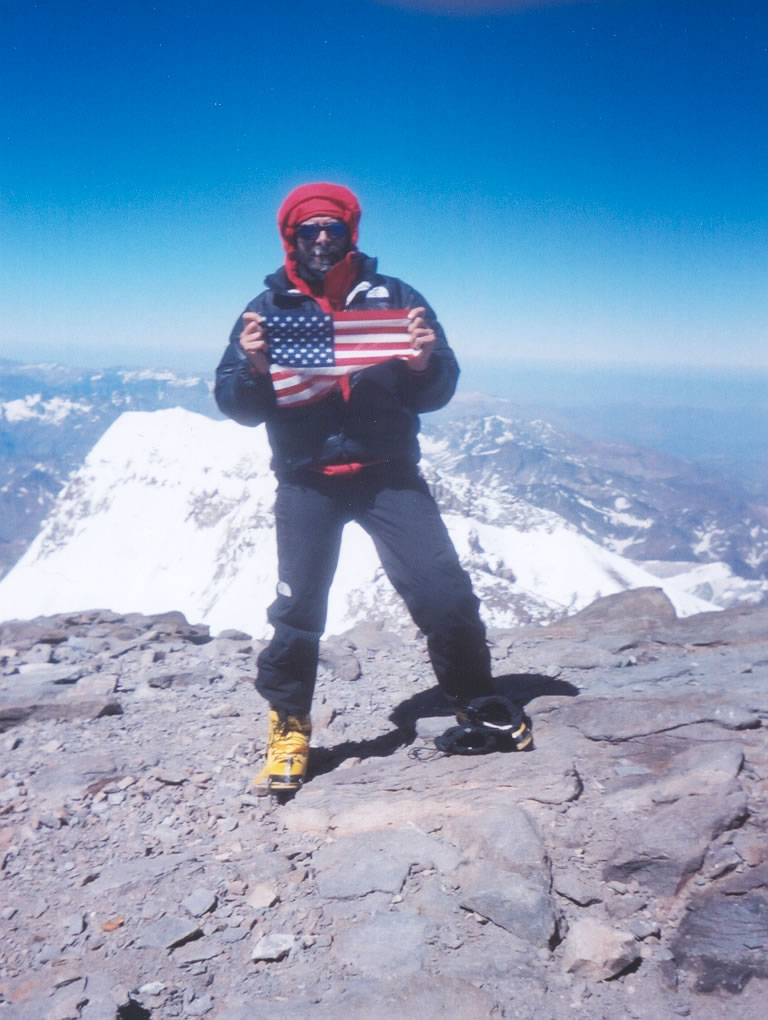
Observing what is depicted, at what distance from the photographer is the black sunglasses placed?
465cm

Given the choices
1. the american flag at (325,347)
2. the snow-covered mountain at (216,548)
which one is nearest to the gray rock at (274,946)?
the american flag at (325,347)

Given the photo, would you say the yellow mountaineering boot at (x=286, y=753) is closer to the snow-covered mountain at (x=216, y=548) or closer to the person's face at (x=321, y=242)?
the person's face at (x=321, y=242)

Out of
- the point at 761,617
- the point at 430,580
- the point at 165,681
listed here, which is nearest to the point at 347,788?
the point at 430,580

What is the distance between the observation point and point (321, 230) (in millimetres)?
4652

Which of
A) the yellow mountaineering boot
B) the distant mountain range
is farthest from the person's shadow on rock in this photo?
the distant mountain range

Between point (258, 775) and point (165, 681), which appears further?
point (165, 681)

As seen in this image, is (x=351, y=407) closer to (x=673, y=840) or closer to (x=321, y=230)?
(x=321, y=230)

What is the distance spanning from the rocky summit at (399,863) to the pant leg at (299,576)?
893mm

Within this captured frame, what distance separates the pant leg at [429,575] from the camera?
453 centimetres

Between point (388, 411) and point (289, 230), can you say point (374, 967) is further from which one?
point (289, 230)

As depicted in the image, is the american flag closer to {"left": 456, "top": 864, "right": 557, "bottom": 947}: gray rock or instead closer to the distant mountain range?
{"left": 456, "top": 864, "right": 557, "bottom": 947}: gray rock

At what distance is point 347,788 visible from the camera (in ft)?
15.0

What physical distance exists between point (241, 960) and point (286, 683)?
1933 mm

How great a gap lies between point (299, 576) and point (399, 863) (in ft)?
6.49
